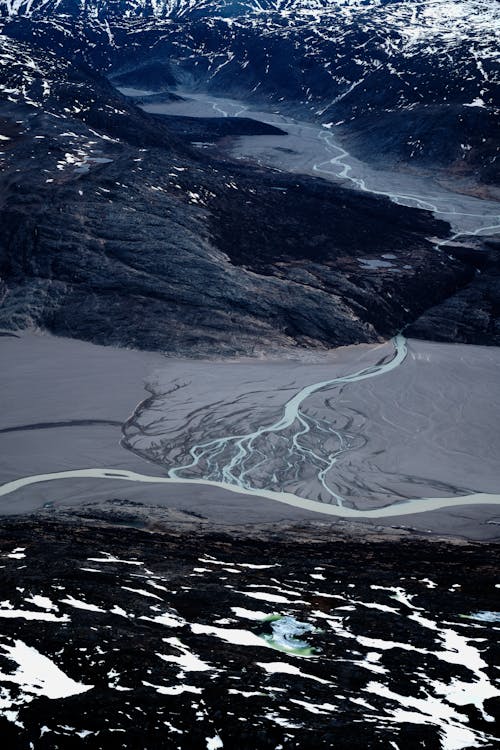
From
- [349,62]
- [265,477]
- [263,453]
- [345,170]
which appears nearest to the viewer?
[265,477]

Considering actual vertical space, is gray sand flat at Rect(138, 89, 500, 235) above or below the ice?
above

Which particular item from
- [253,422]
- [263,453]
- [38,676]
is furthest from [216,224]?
[38,676]

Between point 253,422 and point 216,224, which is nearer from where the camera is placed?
point 253,422

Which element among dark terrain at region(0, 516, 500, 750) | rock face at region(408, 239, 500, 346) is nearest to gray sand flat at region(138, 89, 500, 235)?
rock face at region(408, 239, 500, 346)

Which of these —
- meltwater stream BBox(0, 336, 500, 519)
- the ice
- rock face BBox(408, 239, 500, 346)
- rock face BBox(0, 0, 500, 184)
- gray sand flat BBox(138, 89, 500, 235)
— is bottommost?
meltwater stream BBox(0, 336, 500, 519)

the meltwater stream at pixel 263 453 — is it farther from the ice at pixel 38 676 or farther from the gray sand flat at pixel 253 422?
the ice at pixel 38 676

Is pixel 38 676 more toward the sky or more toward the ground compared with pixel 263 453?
more toward the sky

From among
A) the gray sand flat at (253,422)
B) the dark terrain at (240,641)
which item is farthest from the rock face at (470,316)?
the dark terrain at (240,641)

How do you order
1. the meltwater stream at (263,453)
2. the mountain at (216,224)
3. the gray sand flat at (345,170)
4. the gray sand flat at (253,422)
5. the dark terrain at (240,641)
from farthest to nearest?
the gray sand flat at (345,170) < the mountain at (216,224) < the meltwater stream at (263,453) < the gray sand flat at (253,422) < the dark terrain at (240,641)

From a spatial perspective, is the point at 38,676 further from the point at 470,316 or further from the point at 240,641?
the point at 470,316

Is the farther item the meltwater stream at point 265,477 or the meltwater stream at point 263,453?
the meltwater stream at point 263,453

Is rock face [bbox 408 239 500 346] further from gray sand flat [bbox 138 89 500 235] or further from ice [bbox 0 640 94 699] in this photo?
ice [bbox 0 640 94 699]
